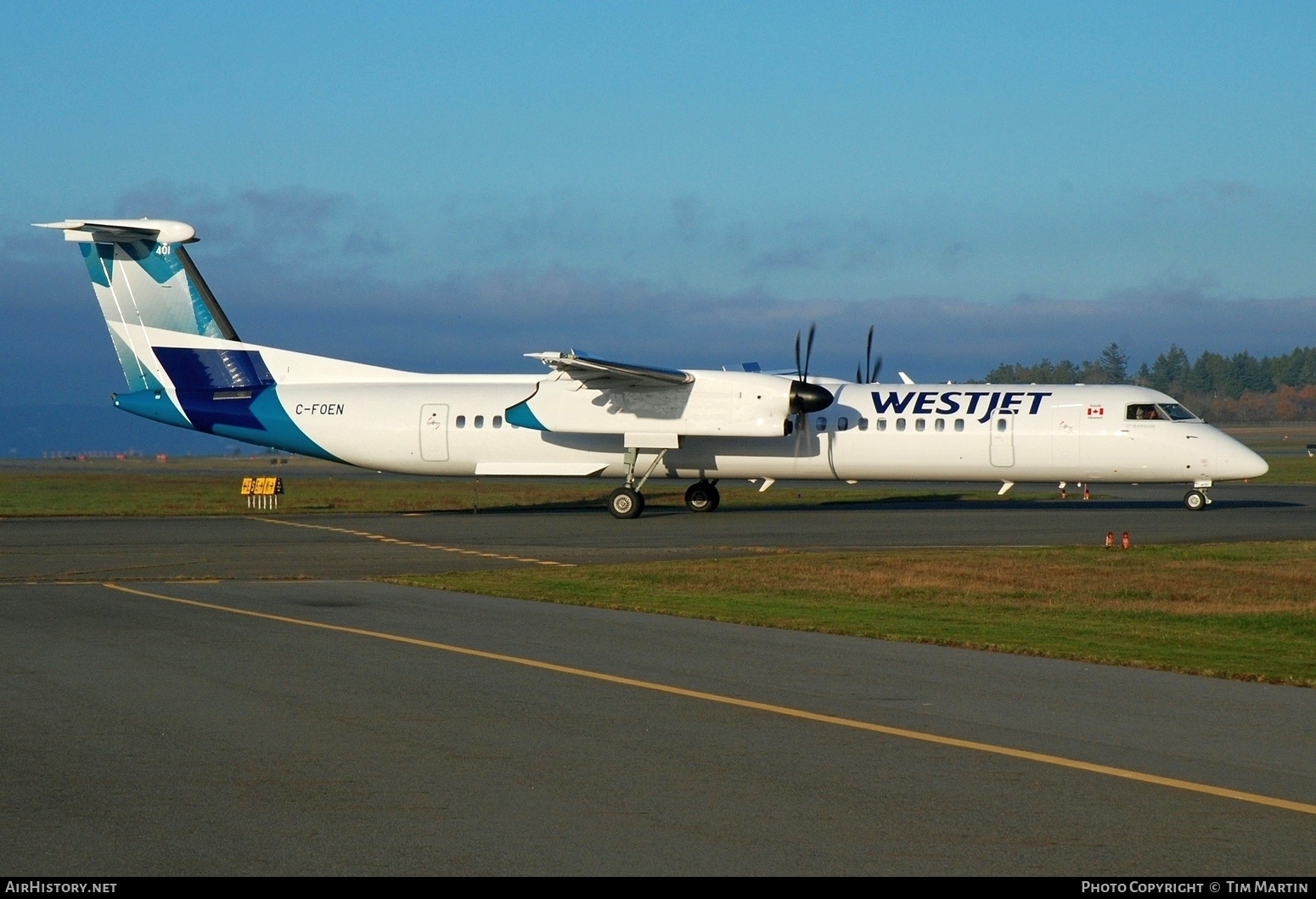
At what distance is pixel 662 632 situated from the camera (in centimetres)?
1364

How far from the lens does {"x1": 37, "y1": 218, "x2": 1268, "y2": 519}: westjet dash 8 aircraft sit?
3166 cm

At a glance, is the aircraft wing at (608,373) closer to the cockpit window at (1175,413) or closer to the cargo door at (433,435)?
the cargo door at (433,435)

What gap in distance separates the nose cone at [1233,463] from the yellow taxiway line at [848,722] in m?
24.0

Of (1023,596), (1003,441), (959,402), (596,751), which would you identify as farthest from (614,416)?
Result: (596,751)

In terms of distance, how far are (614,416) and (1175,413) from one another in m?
13.8

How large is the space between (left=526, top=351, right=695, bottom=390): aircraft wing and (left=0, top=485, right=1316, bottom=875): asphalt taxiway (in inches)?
621

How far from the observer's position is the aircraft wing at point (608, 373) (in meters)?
31.2

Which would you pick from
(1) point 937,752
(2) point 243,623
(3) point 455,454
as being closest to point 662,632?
(2) point 243,623

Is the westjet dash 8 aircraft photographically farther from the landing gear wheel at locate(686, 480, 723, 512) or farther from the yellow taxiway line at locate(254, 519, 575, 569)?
the yellow taxiway line at locate(254, 519, 575, 569)

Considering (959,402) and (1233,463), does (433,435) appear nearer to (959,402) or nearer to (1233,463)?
(959,402)

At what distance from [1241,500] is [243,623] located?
102 ft

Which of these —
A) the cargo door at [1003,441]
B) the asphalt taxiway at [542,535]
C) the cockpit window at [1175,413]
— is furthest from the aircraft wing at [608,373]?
the cockpit window at [1175,413]

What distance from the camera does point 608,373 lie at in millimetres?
32062
